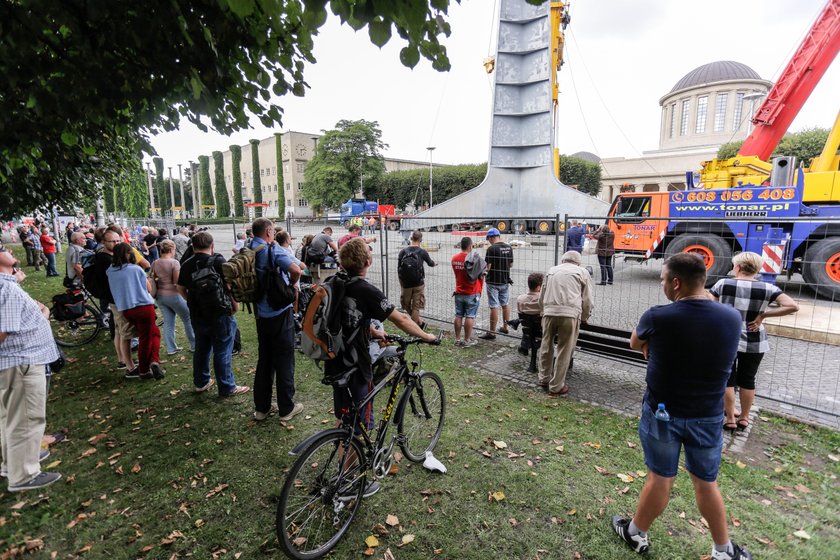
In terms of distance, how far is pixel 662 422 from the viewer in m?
2.47

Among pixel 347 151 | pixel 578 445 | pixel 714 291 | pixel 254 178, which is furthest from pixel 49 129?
pixel 254 178

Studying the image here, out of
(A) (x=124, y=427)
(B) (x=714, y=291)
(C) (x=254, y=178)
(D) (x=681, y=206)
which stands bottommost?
(A) (x=124, y=427)

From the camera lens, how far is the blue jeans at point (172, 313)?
6.00 meters

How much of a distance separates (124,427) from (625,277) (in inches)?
428

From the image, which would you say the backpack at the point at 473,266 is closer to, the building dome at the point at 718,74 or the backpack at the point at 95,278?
the backpack at the point at 95,278

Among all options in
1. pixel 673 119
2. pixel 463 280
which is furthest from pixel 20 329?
pixel 673 119

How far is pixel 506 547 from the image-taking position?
2.77 m

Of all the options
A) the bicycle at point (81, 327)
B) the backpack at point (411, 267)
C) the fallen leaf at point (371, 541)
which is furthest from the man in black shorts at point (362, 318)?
the bicycle at point (81, 327)

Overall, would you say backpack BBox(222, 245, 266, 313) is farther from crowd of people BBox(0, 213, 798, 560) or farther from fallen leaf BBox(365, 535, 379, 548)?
fallen leaf BBox(365, 535, 379, 548)

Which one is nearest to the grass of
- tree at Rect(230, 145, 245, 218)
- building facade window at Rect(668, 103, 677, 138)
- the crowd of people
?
the crowd of people

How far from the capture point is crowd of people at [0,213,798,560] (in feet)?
7.77

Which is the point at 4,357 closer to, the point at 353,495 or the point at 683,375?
the point at 353,495

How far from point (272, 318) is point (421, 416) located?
5.85ft

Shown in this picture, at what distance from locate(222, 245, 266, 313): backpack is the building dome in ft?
257
